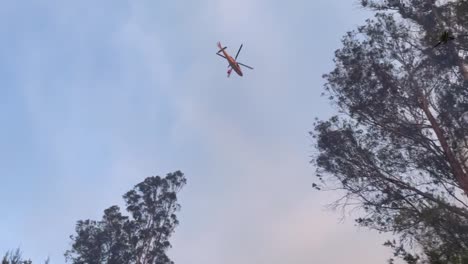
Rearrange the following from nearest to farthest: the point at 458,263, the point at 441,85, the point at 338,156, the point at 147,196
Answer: the point at 458,263
the point at 441,85
the point at 338,156
the point at 147,196

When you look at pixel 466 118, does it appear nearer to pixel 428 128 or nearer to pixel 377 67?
pixel 428 128

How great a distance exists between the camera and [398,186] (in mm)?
13617

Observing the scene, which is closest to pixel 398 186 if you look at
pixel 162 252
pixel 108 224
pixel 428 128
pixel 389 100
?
pixel 428 128

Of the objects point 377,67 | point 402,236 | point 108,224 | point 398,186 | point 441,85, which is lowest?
point 402,236

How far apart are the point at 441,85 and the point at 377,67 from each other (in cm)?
235

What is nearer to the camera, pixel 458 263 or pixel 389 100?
pixel 458 263

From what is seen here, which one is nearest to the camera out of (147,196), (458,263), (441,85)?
(458,263)

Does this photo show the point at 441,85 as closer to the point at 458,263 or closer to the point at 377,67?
the point at 377,67

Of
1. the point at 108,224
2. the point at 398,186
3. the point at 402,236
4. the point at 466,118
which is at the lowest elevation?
the point at 402,236

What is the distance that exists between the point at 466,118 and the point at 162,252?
2427 centimetres

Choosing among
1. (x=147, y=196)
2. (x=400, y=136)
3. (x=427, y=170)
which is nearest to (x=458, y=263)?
(x=427, y=170)

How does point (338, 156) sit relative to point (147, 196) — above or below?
below

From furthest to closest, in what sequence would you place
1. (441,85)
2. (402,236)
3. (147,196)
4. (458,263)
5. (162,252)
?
1. (147,196)
2. (162,252)
3. (441,85)
4. (402,236)
5. (458,263)

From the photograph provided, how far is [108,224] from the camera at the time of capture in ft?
110
